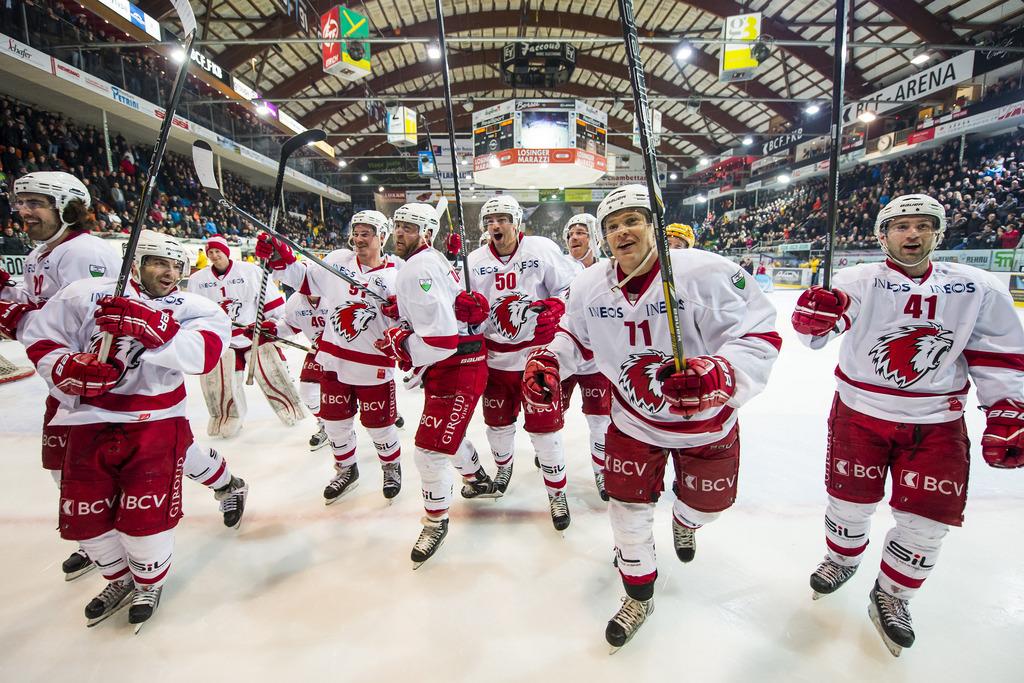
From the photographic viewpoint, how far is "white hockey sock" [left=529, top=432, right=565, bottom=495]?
2.81 meters

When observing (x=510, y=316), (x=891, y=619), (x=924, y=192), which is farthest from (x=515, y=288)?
(x=924, y=192)

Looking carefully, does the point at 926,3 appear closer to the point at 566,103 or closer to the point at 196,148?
the point at 566,103

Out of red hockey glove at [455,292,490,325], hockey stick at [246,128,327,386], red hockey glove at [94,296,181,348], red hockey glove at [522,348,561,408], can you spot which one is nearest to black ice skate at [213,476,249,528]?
hockey stick at [246,128,327,386]

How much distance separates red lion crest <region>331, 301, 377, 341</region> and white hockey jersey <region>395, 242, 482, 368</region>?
525 millimetres

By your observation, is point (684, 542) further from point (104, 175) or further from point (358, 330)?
point (104, 175)

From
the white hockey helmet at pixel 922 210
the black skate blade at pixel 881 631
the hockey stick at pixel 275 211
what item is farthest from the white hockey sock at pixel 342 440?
the white hockey helmet at pixel 922 210

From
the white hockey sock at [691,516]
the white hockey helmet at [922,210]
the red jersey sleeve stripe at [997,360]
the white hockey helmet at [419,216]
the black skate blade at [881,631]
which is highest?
the white hockey helmet at [419,216]

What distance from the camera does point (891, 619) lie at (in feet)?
6.09

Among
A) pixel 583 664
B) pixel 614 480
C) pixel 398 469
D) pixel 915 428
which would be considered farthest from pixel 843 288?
pixel 398 469

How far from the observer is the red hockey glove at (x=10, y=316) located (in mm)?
2176

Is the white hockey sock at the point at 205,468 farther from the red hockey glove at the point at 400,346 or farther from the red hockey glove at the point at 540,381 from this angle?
the red hockey glove at the point at 540,381

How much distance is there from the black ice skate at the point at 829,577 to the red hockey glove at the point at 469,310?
1.96 m

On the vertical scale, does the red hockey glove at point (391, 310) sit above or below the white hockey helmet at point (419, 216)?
below

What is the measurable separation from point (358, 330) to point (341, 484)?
107 cm
